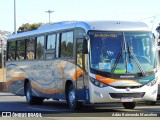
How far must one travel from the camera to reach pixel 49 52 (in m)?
21.6

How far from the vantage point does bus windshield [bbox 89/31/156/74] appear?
681 inches

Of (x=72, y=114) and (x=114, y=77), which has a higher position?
(x=114, y=77)

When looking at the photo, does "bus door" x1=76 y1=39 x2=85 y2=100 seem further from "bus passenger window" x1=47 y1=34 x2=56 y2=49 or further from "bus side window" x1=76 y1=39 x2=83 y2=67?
"bus passenger window" x1=47 y1=34 x2=56 y2=49

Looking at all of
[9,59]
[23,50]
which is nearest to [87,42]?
[23,50]

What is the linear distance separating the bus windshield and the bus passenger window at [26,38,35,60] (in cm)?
655

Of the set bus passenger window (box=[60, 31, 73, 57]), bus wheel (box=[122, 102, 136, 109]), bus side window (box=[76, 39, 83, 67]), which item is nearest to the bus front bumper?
bus side window (box=[76, 39, 83, 67])

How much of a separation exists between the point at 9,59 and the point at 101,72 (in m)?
10.9

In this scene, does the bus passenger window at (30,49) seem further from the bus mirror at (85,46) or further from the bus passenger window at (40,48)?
the bus mirror at (85,46)

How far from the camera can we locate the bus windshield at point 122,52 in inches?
681

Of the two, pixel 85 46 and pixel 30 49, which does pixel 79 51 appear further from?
pixel 30 49

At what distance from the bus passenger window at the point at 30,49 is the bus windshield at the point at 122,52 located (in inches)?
258

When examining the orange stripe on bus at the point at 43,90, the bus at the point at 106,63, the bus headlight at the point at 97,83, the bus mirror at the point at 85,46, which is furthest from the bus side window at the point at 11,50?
the bus headlight at the point at 97,83

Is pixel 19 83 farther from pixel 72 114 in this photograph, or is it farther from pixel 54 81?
pixel 72 114

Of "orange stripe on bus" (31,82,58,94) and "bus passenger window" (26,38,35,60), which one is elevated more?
"bus passenger window" (26,38,35,60)
